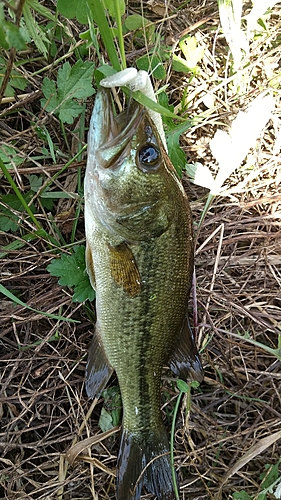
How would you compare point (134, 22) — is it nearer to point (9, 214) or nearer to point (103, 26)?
point (103, 26)

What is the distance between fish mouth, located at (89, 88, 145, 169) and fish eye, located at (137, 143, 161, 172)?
2.6 inches

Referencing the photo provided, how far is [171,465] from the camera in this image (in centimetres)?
225

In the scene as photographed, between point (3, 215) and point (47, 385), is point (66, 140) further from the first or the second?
point (47, 385)

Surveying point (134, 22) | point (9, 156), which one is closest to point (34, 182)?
point (9, 156)

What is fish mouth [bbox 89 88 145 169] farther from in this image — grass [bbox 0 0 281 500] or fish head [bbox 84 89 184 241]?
grass [bbox 0 0 281 500]

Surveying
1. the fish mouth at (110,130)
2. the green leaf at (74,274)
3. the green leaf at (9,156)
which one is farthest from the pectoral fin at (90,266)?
the green leaf at (9,156)

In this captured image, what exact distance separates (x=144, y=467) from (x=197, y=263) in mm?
1174

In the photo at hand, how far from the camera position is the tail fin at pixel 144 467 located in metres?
2.25

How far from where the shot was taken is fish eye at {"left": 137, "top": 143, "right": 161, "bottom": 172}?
182 cm

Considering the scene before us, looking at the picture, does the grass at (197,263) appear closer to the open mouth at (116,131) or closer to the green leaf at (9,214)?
the green leaf at (9,214)

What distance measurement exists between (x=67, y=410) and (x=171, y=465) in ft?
2.23

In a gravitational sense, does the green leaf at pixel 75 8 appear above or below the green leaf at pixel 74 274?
above

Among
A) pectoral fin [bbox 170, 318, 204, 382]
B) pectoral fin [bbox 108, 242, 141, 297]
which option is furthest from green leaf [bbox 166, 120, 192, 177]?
pectoral fin [bbox 170, 318, 204, 382]

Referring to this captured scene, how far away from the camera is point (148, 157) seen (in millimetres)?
1830
